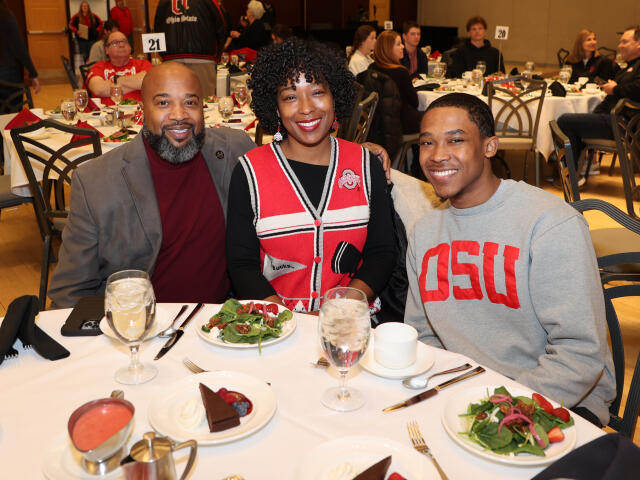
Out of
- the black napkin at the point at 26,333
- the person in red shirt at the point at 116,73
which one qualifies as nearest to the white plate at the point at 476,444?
the black napkin at the point at 26,333

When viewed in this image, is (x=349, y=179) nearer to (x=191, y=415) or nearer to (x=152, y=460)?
(x=191, y=415)

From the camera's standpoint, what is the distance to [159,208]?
222 cm

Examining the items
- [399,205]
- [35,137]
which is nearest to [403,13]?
[35,137]

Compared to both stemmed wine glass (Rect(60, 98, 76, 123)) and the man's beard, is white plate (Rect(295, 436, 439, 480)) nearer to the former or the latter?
the man's beard

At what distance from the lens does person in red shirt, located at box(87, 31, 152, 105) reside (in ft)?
16.0

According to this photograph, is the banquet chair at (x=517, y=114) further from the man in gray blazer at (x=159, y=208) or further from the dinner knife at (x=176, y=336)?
the dinner knife at (x=176, y=336)

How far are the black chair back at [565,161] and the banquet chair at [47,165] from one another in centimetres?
214

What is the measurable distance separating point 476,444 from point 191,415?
493 mm

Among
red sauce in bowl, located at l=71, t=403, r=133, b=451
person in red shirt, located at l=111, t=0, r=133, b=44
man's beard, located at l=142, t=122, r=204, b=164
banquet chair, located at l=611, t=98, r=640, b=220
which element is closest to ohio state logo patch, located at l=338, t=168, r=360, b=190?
man's beard, located at l=142, t=122, r=204, b=164

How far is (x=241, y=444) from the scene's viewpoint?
3.53 ft

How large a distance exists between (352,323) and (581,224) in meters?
0.72

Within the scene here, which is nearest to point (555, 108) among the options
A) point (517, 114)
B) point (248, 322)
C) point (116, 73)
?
point (517, 114)

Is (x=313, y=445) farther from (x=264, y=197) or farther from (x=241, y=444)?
(x=264, y=197)

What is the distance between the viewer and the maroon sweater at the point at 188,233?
7.36ft
